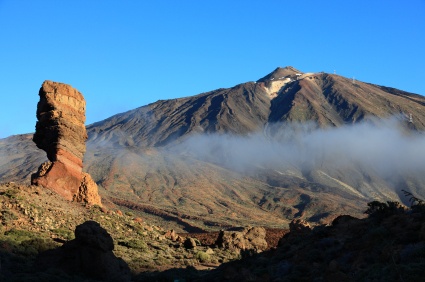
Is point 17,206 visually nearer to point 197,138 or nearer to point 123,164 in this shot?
point 123,164

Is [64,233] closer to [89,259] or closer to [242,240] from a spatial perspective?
[89,259]

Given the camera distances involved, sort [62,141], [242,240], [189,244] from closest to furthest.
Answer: [62,141], [189,244], [242,240]

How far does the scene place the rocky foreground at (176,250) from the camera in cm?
1268

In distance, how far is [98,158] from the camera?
122m

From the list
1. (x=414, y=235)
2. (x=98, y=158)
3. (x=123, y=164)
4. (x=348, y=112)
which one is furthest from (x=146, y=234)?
(x=348, y=112)

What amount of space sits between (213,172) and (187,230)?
5543cm

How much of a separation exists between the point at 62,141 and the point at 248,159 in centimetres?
11170

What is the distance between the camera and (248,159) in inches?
5551

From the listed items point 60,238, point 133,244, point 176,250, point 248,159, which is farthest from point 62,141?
point 248,159

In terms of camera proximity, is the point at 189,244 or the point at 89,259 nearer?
the point at 89,259

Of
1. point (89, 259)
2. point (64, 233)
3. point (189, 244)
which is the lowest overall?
point (189, 244)


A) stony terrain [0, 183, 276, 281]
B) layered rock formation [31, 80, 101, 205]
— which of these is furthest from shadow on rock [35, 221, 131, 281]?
layered rock formation [31, 80, 101, 205]

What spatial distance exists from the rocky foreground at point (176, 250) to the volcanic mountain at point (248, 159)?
35.8 m

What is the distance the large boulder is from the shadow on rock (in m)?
16.8
